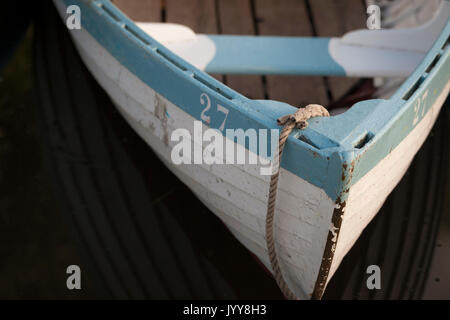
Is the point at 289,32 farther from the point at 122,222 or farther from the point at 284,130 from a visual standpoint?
the point at 284,130

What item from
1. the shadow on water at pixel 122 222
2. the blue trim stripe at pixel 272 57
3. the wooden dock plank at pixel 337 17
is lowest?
the shadow on water at pixel 122 222

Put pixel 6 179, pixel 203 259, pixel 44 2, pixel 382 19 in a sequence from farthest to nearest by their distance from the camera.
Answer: pixel 44 2 < pixel 382 19 < pixel 6 179 < pixel 203 259

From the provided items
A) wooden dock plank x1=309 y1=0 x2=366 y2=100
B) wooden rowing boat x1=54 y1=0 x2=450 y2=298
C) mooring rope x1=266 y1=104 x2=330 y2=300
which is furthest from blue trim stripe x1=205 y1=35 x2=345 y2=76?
mooring rope x1=266 y1=104 x2=330 y2=300

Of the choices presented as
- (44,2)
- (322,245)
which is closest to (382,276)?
(322,245)

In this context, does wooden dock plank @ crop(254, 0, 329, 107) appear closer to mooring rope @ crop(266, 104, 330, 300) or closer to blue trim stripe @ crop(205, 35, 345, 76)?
blue trim stripe @ crop(205, 35, 345, 76)

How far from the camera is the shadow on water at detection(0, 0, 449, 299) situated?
7.88ft

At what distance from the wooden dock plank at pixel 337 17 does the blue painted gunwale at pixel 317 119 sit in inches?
46.4

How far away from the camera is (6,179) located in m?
2.84

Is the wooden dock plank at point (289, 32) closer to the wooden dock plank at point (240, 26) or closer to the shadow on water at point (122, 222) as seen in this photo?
the wooden dock plank at point (240, 26)

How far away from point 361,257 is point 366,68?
90cm

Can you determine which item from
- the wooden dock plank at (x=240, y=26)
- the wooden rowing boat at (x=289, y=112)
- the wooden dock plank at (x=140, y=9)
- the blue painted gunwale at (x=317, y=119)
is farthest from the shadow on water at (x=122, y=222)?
the blue painted gunwale at (x=317, y=119)

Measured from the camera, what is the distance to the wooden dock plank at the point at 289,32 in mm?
2965

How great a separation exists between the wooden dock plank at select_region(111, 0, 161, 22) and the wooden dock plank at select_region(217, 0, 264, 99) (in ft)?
1.32
